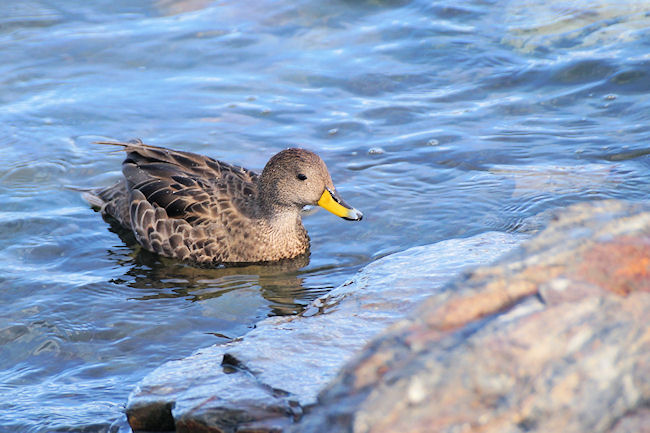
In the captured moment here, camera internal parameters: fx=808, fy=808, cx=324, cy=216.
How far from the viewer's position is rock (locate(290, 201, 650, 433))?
198 centimetres

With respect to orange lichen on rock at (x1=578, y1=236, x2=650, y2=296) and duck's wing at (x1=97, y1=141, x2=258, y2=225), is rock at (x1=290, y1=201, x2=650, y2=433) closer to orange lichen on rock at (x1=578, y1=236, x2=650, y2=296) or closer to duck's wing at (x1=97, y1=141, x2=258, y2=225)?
orange lichen on rock at (x1=578, y1=236, x2=650, y2=296)

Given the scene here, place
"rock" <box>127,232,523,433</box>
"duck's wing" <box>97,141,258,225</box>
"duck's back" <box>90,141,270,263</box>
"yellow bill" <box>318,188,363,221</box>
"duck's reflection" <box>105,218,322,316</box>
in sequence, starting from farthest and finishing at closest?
"duck's wing" <box>97,141,258,225</box> → "duck's back" <box>90,141,270,263</box> → "yellow bill" <box>318,188,363,221</box> → "duck's reflection" <box>105,218,322,316</box> → "rock" <box>127,232,523,433</box>

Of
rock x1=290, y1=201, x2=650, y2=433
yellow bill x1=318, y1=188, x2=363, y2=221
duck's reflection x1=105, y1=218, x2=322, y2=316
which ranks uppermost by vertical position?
rock x1=290, y1=201, x2=650, y2=433

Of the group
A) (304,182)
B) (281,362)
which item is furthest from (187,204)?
(281,362)

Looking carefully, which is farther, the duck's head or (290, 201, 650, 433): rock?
the duck's head

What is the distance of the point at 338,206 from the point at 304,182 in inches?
14.1

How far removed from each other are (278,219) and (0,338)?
2.58 m

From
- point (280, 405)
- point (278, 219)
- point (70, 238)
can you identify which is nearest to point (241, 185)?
point (278, 219)

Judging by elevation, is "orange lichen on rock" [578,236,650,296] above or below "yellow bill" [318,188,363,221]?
above

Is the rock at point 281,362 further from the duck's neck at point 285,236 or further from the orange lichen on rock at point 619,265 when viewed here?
the duck's neck at point 285,236

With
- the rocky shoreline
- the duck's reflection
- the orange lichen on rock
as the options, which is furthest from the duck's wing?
the orange lichen on rock

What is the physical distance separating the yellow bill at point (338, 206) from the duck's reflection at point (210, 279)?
0.50m

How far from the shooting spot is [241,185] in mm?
7379

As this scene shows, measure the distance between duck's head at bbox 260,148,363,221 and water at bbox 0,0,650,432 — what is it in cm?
39
